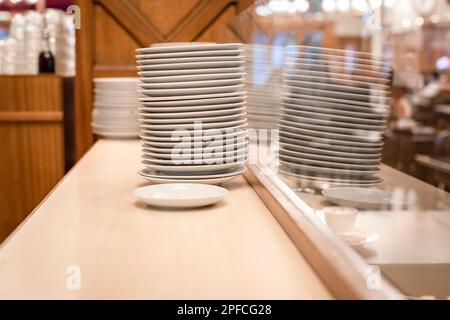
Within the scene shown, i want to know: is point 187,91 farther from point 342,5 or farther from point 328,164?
point 342,5

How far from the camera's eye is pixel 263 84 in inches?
60.6

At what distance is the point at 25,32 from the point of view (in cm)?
302

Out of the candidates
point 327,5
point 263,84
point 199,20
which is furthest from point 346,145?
point 327,5

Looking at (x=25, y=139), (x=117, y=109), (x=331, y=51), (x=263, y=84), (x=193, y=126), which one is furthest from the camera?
(x=25, y=139)

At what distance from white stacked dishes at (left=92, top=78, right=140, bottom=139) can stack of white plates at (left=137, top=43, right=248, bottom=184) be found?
0.99 metres

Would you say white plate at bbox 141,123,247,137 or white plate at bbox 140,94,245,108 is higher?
white plate at bbox 140,94,245,108

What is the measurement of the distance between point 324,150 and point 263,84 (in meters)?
0.45

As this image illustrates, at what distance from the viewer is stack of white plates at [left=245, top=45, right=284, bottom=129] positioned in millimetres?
1341

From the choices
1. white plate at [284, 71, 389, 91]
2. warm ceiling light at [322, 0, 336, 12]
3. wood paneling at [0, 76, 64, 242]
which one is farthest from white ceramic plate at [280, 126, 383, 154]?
wood paneling at [0, 76, 64, 242]

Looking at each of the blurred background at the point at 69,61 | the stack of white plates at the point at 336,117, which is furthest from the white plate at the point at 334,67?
the blurred background at the point at 69,61

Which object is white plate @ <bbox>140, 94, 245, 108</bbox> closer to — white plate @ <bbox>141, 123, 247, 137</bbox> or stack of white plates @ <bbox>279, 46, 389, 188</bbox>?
white plate @ <bbox>141, 123, 247, 137</bbox>

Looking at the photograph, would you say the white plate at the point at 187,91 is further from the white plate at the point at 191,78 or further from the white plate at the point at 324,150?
the white plate at the point at 324,150

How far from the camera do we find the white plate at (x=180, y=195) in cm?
103

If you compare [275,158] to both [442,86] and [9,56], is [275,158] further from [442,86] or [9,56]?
[442,86]
